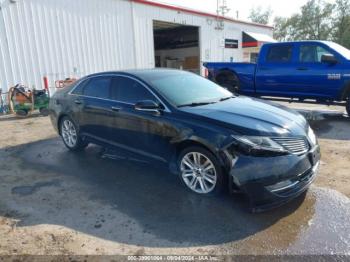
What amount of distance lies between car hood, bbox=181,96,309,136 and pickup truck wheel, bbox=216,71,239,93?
5382mm

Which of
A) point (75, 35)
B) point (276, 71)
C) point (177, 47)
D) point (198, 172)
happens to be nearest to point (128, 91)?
point (198, 172)

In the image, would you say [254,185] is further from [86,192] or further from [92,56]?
[92,56]

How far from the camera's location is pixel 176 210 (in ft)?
11.7

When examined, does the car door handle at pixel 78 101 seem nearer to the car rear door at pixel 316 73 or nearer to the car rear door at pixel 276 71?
the car rear door at pixel 276 71

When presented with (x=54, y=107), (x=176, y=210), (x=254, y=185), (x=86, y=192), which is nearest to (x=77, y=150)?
(x=54, y=107)

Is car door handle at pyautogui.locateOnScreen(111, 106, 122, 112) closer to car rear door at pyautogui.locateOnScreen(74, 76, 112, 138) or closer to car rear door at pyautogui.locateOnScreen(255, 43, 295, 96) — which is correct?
car rear door at pyautogui.locateOnScreen(74, 76, 112, 138)

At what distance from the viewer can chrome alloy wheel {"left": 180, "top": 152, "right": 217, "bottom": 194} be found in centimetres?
369

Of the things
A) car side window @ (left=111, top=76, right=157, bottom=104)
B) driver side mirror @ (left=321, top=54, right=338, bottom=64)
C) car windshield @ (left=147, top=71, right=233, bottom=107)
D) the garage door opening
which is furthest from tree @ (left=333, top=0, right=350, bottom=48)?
Result: car side window @ (left=111, top=76, right=157, bottom=104)

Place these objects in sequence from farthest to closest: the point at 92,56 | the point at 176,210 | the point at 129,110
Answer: the point at 92,56
the point at 129,110
the point at 176,210

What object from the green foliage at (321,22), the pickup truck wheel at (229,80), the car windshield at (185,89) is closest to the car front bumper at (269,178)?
the car windshield at (185,89)

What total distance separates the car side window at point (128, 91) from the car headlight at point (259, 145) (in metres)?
1.47

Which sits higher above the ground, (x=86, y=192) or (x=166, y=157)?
(x=166, y=157)

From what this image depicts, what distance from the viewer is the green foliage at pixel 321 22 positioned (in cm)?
4466

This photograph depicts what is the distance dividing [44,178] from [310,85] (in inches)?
268
